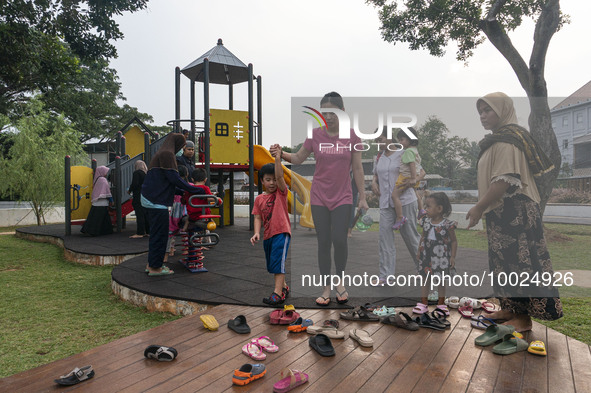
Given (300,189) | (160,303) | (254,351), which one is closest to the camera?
(254,351)

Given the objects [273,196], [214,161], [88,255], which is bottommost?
[88,255]

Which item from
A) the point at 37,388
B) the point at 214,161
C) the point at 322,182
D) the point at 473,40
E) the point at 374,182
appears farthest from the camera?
the point at 473,40

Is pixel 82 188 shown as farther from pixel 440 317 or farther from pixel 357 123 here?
pixel 440 317

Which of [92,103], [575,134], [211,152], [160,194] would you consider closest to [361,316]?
[575,134]

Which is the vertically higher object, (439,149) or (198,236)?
(439,149)

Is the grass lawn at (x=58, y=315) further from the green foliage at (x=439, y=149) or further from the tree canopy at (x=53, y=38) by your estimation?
the tree canopy at (x=53, y=38)

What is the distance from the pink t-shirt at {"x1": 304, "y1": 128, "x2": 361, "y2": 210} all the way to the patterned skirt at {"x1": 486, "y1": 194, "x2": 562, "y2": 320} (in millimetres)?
1212

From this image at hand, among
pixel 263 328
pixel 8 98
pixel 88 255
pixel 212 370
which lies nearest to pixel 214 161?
pixel 88 255

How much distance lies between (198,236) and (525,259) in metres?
3.45

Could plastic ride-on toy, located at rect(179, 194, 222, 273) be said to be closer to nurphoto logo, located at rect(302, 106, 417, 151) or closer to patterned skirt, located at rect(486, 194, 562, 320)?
nurphoto logo, located at rect(302, 106, 417, 151)

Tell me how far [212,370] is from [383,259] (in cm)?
222

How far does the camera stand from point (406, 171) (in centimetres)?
361

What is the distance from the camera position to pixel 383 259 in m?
3.92

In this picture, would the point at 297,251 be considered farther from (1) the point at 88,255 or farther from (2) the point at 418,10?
(2) the point at 418,10
